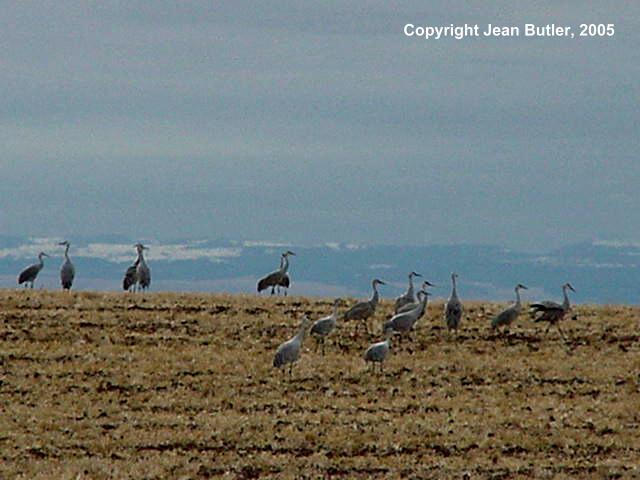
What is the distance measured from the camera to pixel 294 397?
108ft

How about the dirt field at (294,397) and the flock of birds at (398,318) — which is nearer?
the dirt field at (294,397)

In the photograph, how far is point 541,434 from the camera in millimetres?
29594

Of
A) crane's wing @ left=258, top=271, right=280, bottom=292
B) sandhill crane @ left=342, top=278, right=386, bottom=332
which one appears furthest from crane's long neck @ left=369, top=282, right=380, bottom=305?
crane's wing @ left=258, top=271, right=280, bottom=292

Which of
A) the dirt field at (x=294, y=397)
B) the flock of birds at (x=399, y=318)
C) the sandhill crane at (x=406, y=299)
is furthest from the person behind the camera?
the sandhill crane at (x=406, y=299)

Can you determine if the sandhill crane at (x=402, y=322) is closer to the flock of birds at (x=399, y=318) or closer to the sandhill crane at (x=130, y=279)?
the flock of birds at (x=399, y=318)

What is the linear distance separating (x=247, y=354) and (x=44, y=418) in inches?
334

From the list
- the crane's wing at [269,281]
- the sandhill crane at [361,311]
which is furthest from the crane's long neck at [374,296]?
the crane's wing at [269,281]

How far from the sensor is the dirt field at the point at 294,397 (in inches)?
1073

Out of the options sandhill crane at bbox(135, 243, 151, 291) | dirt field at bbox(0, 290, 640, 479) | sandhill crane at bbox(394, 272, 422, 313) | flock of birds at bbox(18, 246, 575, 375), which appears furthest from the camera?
sandhill crane at bbox(135, 243, 151, 291)

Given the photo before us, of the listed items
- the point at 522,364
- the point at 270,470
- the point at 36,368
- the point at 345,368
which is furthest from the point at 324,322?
the point at 270,470

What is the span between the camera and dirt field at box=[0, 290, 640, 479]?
→ 27266 mm

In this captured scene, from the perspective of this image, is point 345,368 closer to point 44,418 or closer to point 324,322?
point 324,322

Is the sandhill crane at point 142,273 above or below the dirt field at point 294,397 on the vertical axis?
above

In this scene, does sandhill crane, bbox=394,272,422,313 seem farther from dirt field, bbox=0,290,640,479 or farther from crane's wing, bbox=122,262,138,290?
crane's wing, bbox=122,262,138,290
